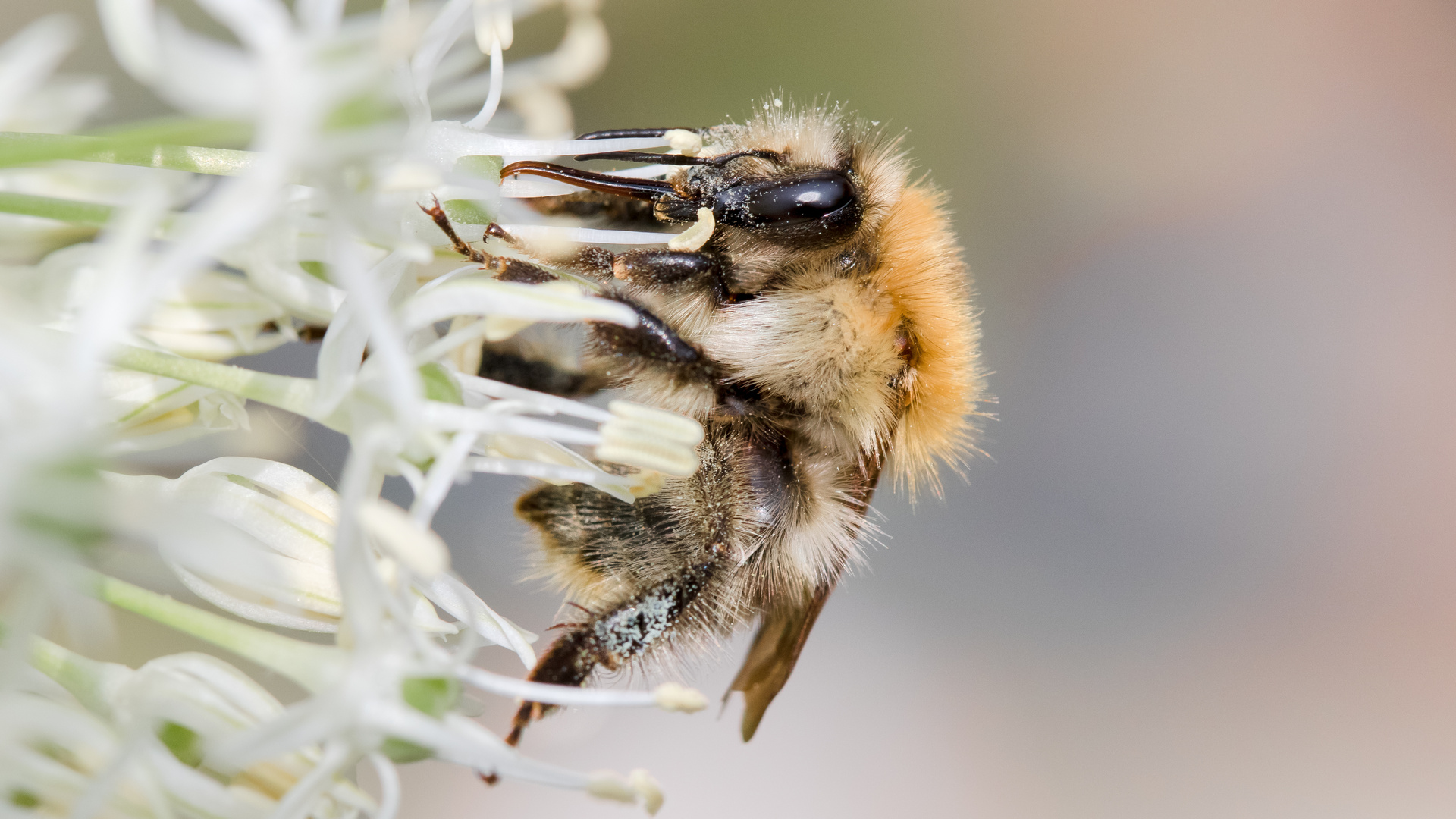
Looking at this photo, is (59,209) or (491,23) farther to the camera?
(491,23)

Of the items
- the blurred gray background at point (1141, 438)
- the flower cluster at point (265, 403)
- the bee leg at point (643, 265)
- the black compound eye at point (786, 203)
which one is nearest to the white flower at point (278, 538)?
the flower cluster at point (265, 403)

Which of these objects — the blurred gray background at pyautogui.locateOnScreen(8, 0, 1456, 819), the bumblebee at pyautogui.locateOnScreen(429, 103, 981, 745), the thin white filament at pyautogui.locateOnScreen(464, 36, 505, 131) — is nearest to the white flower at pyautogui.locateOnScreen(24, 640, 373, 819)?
the bumblebee at pyautogui.locateOnScreen(429, 103, 981, 745)

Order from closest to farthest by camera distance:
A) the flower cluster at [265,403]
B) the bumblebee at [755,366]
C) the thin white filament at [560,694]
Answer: the flower cluster at [265,403] → the thin white filament at [560,694] → the bumblebee at [755,366]

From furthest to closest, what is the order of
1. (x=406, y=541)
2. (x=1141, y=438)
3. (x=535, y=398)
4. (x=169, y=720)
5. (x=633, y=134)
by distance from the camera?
(x=1141, y=438) < (x=633, y=134) < (x=535, y=398) < (x=169, y=720) < (x=406, y=541)

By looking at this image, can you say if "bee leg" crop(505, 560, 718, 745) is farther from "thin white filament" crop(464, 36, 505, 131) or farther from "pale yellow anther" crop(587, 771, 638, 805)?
"thin white filament" crop(464, 36, 505, 131)

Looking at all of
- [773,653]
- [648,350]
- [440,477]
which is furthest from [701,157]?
[773,653]

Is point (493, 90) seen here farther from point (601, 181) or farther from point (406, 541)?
point (406, 541)

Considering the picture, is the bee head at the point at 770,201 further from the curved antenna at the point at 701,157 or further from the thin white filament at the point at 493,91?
the thin white filament at the point at 493,91

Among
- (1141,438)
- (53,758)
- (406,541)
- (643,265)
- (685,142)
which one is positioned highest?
(1141,438)
